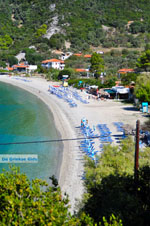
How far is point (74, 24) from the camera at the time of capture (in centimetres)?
10225

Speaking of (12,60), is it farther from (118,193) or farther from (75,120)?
(118,193)

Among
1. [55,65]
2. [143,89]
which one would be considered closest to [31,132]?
[143,89]

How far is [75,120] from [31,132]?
4.62 metres

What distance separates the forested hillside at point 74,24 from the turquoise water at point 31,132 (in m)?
54.4

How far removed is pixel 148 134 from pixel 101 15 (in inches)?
4171

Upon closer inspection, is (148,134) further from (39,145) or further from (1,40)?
(1,40)

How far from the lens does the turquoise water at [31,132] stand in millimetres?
17259

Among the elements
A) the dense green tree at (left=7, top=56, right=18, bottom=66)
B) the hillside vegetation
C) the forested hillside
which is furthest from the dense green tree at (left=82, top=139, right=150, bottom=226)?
→ the hillside vegetation

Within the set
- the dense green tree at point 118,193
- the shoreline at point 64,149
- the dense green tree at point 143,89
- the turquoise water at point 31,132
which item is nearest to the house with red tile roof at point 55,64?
the shoreline at point 64,149

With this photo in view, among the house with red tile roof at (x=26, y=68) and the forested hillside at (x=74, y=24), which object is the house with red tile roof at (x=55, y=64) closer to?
the house with red tile roof at (x=26, y=68)

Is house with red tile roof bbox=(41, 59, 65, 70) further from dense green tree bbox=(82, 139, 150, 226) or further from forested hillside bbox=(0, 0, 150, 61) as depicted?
dense green tree bbox=(82, 139, 150, 226)

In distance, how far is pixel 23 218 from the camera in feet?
17.3

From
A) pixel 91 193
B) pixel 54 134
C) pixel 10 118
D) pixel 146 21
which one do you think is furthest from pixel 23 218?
pixel 146 21

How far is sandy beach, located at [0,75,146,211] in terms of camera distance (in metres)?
14.5
